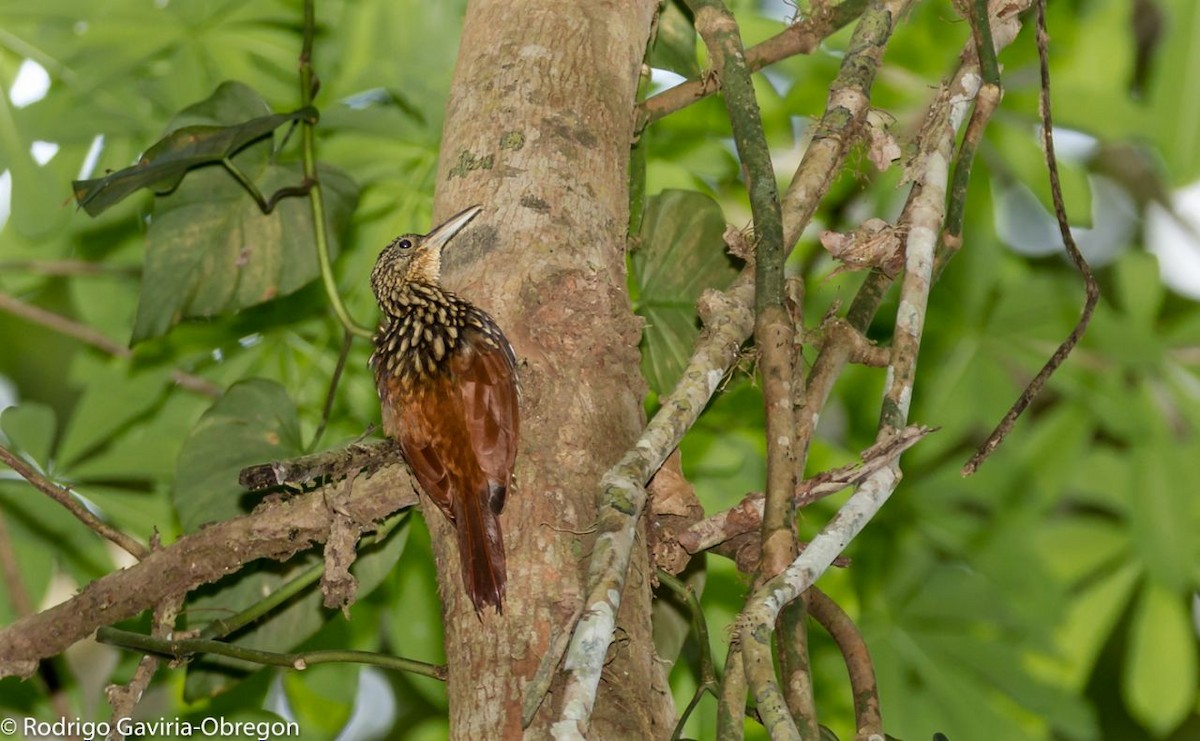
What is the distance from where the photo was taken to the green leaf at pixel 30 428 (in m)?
3.88

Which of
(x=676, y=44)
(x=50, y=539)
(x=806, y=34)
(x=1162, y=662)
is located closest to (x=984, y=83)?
(x=806, y=34)

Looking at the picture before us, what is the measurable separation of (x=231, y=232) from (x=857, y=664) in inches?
82.0

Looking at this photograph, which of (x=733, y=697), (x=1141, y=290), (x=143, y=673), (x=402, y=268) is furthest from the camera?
(x=1141, y=290)

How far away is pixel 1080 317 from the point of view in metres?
2.82

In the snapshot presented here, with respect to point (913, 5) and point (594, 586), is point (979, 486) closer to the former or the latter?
point (913, 5)

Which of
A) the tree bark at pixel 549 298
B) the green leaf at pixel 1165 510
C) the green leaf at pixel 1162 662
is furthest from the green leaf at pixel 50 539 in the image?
the green leaf at pixel 1162 662

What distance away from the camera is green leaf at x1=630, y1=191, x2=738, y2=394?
134 inches

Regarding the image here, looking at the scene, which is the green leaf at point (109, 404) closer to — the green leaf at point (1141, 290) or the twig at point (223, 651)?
the twig at point (223, 651)

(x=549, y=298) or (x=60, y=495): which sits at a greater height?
(x=549, y=298)

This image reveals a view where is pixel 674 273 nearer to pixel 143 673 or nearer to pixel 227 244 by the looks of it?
pixel 227 244

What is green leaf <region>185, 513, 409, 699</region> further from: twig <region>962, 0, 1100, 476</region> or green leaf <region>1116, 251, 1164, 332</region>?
green leaf <region>1116, 251, 1164, 332</region>

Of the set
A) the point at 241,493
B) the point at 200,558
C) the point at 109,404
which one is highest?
the point at 109,404

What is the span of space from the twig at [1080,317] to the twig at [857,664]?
37cm

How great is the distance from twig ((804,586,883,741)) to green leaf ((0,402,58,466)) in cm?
243
